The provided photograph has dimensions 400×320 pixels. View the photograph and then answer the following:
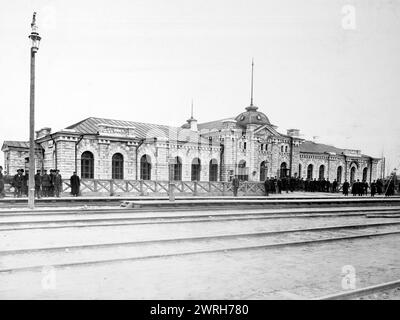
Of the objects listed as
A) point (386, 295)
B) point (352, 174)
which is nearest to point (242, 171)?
→ point (352, 174)

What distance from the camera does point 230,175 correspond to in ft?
112

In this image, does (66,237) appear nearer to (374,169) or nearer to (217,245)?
(217,245)

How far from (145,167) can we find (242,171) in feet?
32.4

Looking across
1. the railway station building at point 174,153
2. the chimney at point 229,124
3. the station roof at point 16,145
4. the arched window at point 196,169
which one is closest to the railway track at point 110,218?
the railway station building at point 174,153

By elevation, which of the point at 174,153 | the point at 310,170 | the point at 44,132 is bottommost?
the point at 310,170

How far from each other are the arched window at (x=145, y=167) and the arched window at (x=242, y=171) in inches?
358

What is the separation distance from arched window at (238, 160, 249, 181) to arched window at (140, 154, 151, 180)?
9.10m

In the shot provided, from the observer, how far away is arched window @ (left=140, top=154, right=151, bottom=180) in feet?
100

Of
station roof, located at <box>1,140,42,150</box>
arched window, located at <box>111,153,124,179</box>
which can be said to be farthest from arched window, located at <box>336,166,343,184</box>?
station roof, located at <box>1,140,42,150</box>

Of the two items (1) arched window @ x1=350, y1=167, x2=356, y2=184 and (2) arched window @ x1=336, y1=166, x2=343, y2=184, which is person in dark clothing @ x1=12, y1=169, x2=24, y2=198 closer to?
(2) arched window @ x1=336, y1=166, x2=343, y2=184

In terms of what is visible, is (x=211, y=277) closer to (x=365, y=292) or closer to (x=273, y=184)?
(x=365, y=292)

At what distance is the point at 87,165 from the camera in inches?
1105
